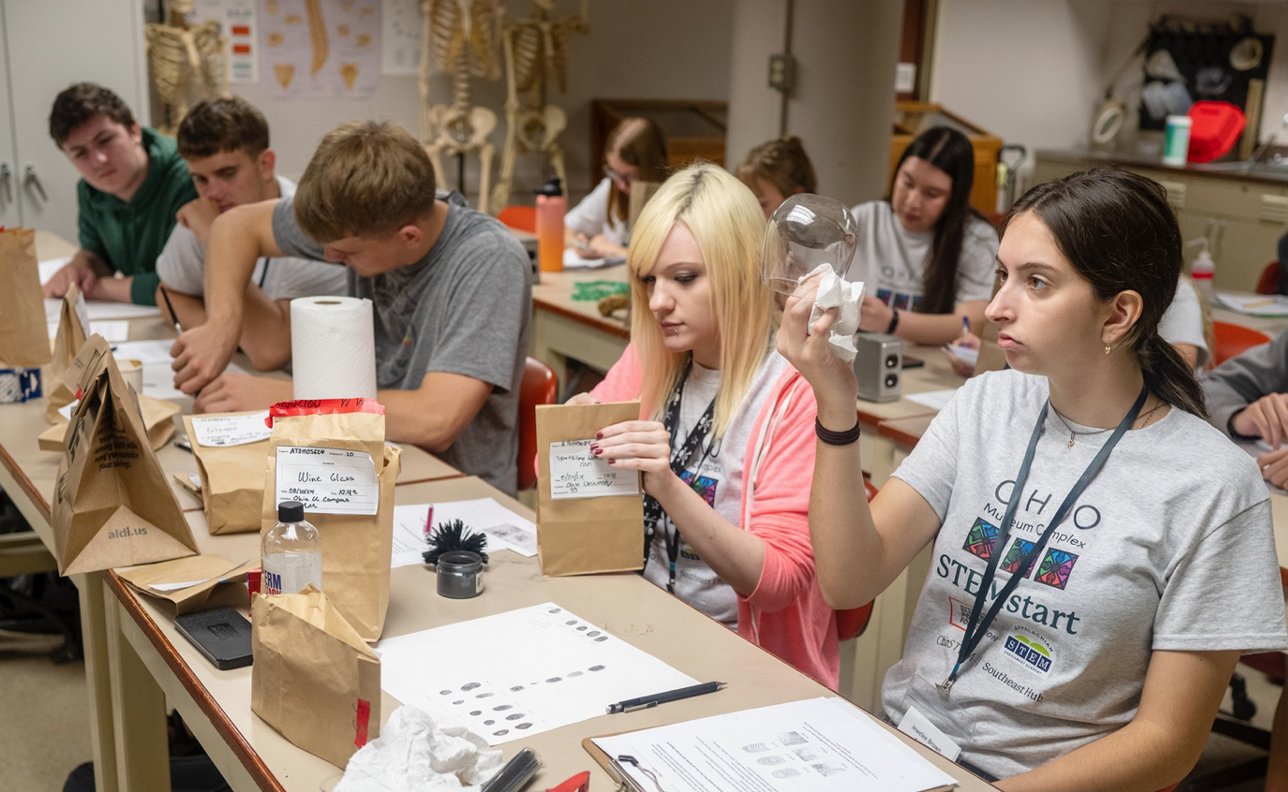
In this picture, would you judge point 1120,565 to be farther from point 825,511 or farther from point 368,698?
point 368,698

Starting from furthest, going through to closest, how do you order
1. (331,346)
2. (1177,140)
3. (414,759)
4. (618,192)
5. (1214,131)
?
(1214,131) < (1177,140) < (618,192) < (331,346) < (414,759)

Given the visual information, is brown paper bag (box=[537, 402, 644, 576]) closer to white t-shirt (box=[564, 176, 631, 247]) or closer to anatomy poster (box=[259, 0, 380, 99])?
white t-shirt (box=[564, 176, 631, 247])

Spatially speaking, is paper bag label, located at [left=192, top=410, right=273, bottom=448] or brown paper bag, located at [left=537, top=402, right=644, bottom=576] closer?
brown paper bag, located at [left=537, top=402, right=644, bottom=576]

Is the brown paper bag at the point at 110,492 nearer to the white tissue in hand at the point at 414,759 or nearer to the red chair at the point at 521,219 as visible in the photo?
the white tissue in hand at the point at 414,759

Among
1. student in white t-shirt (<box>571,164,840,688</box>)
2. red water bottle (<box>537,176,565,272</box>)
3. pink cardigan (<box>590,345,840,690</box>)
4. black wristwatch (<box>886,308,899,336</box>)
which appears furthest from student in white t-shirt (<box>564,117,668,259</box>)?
pink cardigan (<box>590,345,840,690</box>)

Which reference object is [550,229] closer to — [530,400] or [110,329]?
[110,329]

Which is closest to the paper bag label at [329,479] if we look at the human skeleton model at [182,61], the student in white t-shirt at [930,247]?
the student in white t-shirt at [930,247]

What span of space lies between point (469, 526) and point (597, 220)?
10.6 ft

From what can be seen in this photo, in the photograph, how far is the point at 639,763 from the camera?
3.66 ft

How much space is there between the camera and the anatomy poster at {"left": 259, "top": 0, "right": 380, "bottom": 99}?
5820mm

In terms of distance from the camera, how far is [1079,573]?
1354 millimetres

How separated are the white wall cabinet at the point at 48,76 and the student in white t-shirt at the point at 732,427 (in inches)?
158

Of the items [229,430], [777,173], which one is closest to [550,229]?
[777,173]

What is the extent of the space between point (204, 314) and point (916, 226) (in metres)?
2.11
